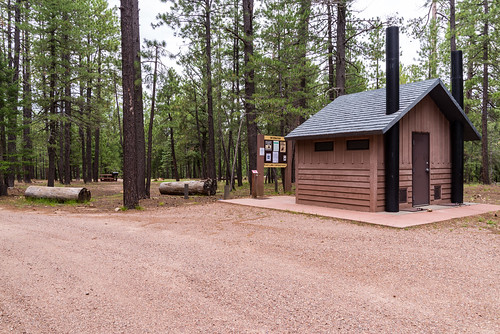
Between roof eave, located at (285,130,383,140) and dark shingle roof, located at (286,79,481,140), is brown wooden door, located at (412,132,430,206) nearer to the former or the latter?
dark shingle roof, located at (286,79,481,140)

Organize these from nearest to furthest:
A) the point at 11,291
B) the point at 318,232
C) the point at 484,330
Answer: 1. the point at 484,330
2. the point at 11,291
3. the point at 318,232

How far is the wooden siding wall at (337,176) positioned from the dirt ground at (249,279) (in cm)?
235

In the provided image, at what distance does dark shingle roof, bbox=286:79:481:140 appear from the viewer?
902 cm

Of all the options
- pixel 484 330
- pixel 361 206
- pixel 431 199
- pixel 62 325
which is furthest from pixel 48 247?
pixel 431 199

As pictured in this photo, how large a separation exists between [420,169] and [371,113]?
8.14 ft

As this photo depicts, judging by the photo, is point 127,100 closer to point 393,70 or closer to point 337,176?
point 337,176

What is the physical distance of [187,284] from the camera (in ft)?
12.4

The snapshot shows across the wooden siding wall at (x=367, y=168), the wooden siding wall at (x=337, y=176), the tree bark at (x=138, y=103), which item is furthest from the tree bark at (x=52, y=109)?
the wooden siding wall at (x=367, y=168)

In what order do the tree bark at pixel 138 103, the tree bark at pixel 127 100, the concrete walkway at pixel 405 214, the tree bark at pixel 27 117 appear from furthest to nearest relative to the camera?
the tree bark at pixel 27 117 < the tree bark at pixel 138 103 < the tree bark at pixel 127 100 < the concrete walkway at pixel 405 214

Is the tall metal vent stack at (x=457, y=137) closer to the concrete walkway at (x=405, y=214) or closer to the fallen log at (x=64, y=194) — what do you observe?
the concrete walkway at (x=405, y=214)

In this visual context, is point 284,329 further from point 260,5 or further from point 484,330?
point 260,5

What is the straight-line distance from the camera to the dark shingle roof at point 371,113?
29.6 ft

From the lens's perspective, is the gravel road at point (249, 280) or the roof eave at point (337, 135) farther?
the roof eave at point (337, 135)

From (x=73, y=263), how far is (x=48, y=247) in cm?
127
